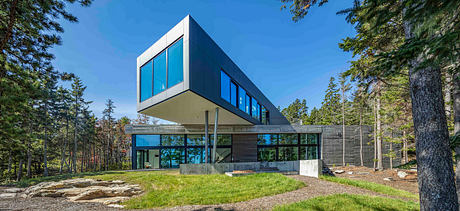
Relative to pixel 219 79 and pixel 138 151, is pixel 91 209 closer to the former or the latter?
pixel 219 79

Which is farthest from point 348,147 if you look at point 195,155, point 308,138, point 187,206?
point 187,206

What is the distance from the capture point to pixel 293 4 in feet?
23.4

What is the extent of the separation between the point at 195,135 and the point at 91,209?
48.0ft

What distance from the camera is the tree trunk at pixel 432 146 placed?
3.62m

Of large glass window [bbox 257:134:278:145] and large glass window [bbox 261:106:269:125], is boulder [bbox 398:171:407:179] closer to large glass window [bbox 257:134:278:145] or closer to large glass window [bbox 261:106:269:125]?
large glass window [bbox 257:134:278:145]

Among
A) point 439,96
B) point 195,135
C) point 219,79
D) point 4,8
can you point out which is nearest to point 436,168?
point 439,96

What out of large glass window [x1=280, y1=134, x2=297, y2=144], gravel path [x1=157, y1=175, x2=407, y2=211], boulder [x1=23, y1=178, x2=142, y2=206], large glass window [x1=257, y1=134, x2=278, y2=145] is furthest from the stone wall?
boulder [x1=23, y1=178, x2=142, y2=206]

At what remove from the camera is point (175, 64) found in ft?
33.0

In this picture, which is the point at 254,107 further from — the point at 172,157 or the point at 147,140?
the point at 147,140

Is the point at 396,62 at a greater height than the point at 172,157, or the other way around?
the point at 396,62

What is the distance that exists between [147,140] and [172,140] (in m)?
2.46

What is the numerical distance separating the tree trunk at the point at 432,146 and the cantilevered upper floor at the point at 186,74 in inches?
303

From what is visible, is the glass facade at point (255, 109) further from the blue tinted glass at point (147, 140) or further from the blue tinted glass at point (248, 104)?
the blue tinted glass at point (147, 140)

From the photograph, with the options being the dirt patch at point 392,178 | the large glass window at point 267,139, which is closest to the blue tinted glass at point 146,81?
the large glass window at point 267,139
